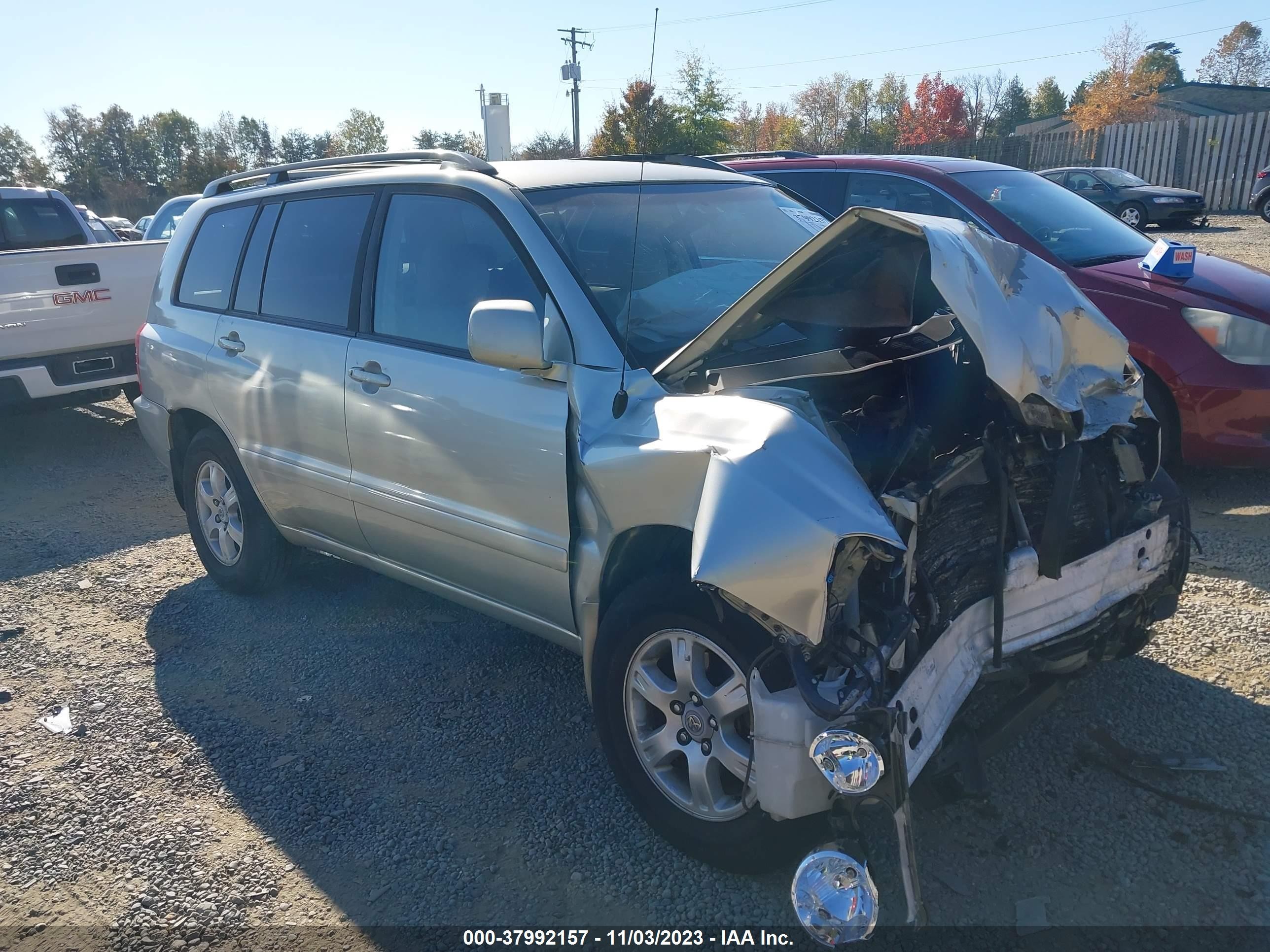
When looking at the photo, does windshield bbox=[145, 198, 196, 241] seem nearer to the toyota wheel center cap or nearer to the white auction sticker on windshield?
the white auction sticker on windshield

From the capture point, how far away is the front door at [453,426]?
311 centimetres

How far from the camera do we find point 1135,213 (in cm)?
2152

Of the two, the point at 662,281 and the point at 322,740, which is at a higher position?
the point at 662,281

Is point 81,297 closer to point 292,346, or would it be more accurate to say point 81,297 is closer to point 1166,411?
point 292,346

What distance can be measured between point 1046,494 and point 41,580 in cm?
519

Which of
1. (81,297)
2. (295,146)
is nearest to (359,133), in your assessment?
(295,146)

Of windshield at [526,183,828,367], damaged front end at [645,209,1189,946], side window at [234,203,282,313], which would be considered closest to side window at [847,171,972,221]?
windshield at [526,183,828,367]

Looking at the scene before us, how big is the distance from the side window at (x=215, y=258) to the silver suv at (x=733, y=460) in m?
0.61

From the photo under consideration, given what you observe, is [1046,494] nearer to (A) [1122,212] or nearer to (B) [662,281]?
(B) [662,281]

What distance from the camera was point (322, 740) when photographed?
11.9 ft

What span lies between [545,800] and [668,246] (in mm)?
2039

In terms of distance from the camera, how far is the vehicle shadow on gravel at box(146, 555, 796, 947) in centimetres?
273

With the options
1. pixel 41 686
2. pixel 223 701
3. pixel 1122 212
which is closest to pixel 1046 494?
pixel 223 701

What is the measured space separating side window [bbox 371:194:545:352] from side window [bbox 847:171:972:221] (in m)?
3.19
